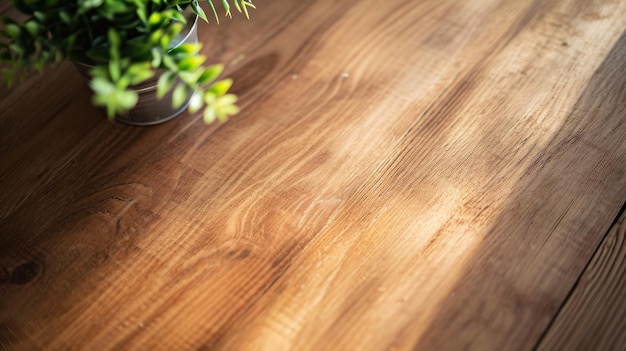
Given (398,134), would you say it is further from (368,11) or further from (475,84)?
(368,11)

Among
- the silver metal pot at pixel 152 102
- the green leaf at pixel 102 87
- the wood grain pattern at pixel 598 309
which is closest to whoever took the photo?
the green leaf at pixel 102 87

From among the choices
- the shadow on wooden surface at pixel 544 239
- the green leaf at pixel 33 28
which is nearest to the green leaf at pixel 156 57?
the green leaf at pixel 33 28

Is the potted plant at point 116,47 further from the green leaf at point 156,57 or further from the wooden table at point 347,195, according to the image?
the wooden table at point 347,195

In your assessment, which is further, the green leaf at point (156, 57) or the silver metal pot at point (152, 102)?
the silver metal pot at point (152, 102)

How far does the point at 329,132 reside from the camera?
0.86m

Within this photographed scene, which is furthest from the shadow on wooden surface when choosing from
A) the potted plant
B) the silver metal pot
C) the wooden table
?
the silver metal pot

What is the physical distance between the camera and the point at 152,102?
2.76 ft

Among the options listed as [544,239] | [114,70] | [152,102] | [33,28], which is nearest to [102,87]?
[114,70]

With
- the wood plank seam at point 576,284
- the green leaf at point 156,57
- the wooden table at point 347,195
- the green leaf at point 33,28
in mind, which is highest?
the green leaf at point 33,28

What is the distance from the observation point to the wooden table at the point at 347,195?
2.32 ft

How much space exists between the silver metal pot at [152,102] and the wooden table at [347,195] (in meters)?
0.01

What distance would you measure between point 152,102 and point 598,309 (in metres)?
0.63

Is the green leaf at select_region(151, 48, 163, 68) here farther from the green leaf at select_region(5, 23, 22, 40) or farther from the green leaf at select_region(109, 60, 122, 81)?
the green leaf at select_region(5, 23, 22, 40)

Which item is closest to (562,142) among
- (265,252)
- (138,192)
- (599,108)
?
(599,108)
